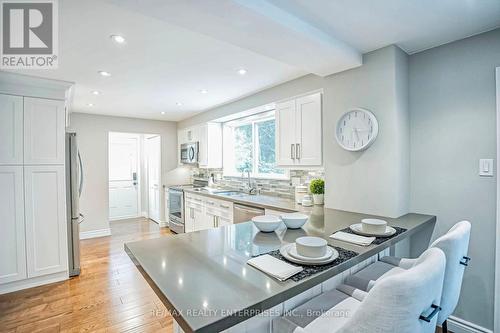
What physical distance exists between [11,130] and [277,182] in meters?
3.26

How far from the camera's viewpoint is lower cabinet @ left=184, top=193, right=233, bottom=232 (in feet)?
12.0

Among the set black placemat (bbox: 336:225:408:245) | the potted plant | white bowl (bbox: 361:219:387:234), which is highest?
the potted plant

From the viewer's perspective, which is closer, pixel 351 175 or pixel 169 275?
pixel 169 275

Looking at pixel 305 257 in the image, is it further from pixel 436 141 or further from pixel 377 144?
pixel 436 141

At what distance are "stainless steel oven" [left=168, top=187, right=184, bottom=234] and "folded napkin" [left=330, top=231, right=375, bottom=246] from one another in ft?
12.6

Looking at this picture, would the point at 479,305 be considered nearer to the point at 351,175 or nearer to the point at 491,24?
the point at 351,175

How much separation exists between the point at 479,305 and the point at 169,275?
2.33m

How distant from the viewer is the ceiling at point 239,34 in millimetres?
1537

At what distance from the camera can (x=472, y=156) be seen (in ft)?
6.34

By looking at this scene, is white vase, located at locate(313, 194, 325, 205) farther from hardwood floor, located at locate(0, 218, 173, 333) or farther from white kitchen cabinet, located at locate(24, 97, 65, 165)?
white kitchen cabinet, located at locate(24, 97, 65, 165)

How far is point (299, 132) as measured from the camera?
2.95 m

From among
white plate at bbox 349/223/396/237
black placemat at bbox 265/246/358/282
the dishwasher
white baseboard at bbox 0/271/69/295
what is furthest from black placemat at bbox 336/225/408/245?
white baseboard at bbox 0/271/69/295

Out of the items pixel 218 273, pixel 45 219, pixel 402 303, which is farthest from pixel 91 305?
pixel 402 303

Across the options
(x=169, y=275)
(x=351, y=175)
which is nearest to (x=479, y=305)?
(x=351, y=175)
